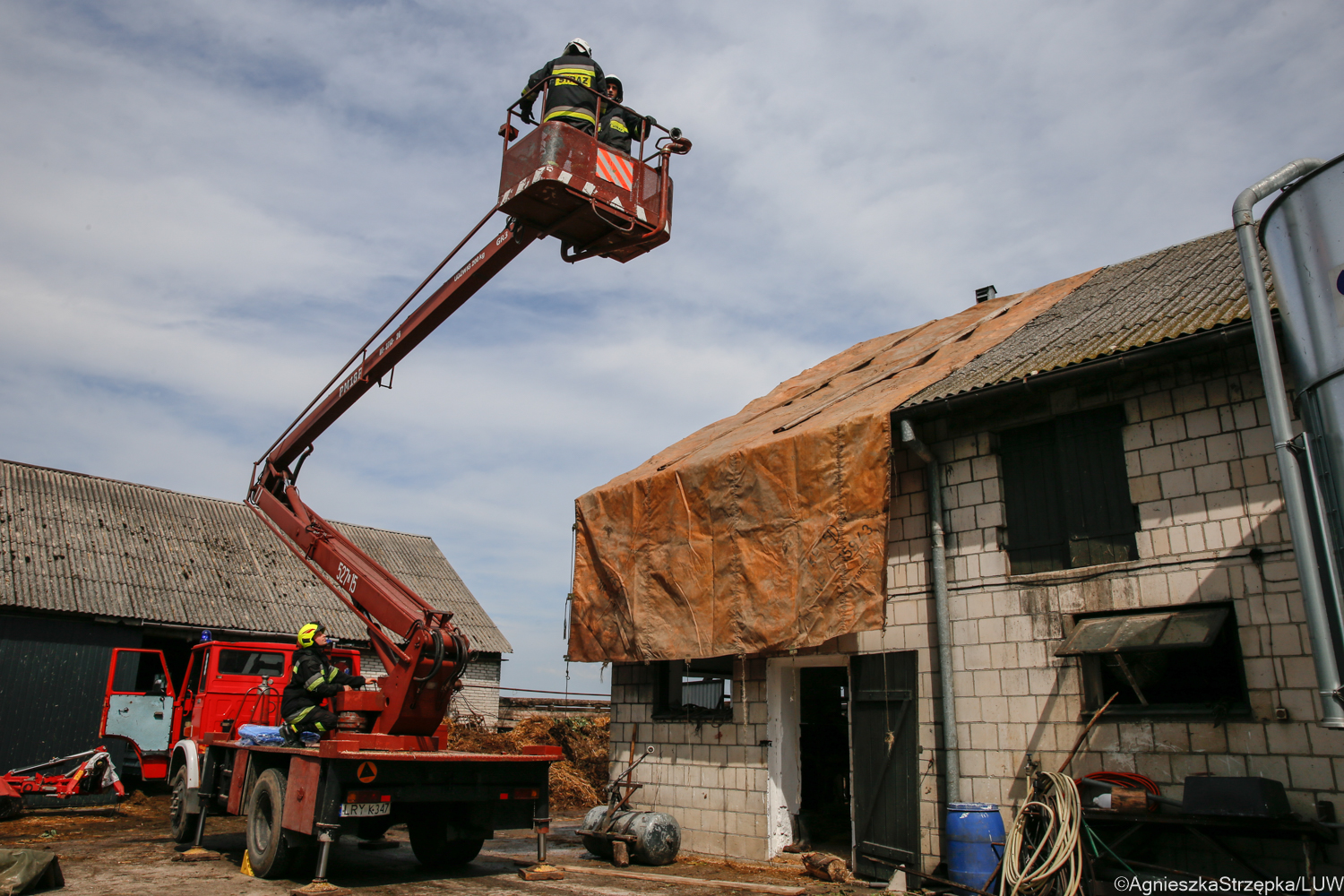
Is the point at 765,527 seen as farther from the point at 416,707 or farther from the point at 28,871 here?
the point at 28,871

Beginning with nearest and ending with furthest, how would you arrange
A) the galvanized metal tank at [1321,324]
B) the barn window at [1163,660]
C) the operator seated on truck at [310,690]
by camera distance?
1. the galvanized metal tank at [1321,324]
2. the barn window at [1163,660]
3. the operator seated on truck at [310,690]

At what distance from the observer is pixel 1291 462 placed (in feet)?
18.9

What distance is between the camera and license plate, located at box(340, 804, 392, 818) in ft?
24.7

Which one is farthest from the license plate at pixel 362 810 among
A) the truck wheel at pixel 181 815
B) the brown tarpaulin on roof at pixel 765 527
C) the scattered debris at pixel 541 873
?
the brown tarpaulin on roof at pixel 765 527

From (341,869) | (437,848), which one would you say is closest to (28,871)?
(341,869)

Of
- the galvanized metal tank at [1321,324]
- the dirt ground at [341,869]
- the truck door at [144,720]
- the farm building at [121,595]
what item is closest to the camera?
the galvanized metal tank at [1321,324]

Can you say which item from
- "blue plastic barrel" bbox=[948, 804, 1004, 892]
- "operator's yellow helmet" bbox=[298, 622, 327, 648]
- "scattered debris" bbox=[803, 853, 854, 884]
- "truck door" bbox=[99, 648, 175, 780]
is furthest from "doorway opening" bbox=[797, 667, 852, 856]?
"truck door" bbox=[99, 648, 175, 780]

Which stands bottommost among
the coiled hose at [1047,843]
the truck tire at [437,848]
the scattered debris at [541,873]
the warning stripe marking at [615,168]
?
the scattered debris at [541,873]

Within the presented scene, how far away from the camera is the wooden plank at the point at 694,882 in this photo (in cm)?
796

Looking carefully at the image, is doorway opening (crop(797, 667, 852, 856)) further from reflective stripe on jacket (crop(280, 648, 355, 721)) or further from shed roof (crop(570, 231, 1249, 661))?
reflective stripe on jacket (crop(280, 648, 355, 721))

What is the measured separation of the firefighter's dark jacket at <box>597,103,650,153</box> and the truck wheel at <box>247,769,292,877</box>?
7318 millimetres

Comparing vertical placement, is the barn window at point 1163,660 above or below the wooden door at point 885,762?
above

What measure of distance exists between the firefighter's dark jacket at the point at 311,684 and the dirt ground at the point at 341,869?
60.5 inches

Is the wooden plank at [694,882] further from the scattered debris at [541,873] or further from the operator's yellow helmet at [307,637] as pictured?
the operator's yellow helmet at [307,637]
